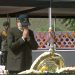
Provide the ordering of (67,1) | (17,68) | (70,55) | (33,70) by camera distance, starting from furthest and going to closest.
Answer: (70,55), (67,1), (17,68), (33,70)

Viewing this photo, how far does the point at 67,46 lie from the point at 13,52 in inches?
453

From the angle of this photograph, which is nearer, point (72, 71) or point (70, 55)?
point (72, 71)

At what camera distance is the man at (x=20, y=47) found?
16.9 ft

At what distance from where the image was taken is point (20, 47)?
525cm

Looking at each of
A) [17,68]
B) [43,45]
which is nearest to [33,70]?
[17,68]

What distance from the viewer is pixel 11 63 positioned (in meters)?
5.29

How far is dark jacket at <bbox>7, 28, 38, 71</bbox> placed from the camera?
5180 millimetres

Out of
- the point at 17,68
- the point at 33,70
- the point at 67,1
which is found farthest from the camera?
the point at 67,1

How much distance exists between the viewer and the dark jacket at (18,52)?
17.0 feet

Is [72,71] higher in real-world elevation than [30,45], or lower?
lower

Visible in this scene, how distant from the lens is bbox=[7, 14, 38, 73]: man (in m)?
5.16

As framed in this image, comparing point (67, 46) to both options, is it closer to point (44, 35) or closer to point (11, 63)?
point (44, 35)

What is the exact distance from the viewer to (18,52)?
→ 527 cm

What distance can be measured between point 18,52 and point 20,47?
0.08 meters
